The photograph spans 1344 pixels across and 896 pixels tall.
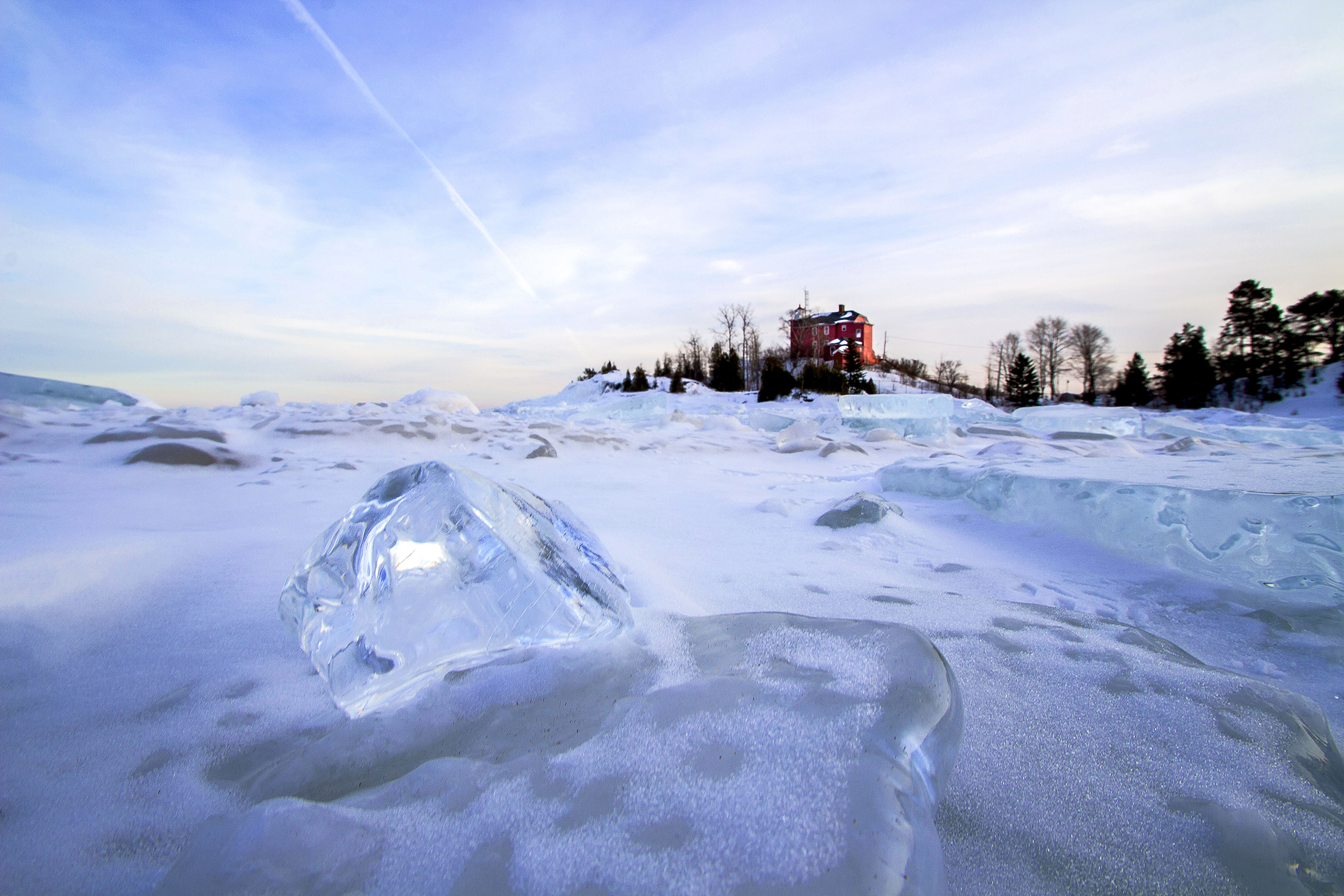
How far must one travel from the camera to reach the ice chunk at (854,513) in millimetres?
2184

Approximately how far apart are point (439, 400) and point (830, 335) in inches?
1256

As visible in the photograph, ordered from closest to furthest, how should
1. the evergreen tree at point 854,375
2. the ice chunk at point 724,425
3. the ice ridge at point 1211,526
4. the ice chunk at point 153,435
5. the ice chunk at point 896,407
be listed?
1. the ice ridge at point 1211,526
2. the ice chunk at point 153,435
3. the ice chunk at point 724,425
4. the ice chunk at point 896,407
5. the evergreen tree at point 854,375

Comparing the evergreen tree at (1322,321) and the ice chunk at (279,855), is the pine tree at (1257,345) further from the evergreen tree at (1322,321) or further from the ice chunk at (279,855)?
the ice chunk at (279,855)

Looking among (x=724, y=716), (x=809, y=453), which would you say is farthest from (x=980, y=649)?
(x=809, y=453)

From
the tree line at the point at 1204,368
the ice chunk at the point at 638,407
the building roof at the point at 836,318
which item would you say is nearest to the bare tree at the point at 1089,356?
the tree line at the point at 1204,368

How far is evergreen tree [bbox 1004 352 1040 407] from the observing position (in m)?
27.2

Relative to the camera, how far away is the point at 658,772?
70 cm

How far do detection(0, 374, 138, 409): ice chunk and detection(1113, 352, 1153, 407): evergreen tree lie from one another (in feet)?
116

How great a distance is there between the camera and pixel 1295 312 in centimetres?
2367

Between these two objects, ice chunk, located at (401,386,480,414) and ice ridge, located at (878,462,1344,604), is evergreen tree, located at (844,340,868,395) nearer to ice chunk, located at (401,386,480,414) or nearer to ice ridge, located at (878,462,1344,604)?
ice chunk, located at (401,386,480,414)

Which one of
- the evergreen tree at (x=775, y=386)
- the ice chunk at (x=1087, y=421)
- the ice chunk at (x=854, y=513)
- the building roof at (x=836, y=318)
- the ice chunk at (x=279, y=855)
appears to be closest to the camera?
the ice chunk at (x=279, y=855)

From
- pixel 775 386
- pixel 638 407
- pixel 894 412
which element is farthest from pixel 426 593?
pixel 775 386

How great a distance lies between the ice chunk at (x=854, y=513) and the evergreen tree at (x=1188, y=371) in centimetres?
3151

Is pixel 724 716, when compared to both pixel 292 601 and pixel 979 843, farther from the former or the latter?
pixel 292 601
